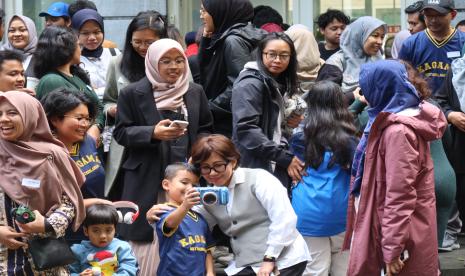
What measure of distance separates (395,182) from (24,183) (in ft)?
7.24

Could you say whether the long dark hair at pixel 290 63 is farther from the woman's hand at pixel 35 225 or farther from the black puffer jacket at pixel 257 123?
the woman's hand at pixel 35 225

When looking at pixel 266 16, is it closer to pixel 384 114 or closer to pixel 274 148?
pixel 274 148

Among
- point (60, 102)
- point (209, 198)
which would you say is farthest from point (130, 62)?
point (209, 198)

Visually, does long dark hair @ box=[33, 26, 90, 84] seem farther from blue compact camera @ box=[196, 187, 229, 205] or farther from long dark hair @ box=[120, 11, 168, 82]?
blue compact camera @ box=[196, 187, 229, 205]

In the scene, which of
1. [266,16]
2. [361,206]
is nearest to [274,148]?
[361,206]

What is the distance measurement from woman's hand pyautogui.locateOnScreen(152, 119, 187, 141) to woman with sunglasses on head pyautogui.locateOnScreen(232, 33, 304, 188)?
1.85 ft

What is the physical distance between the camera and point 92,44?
973 cm

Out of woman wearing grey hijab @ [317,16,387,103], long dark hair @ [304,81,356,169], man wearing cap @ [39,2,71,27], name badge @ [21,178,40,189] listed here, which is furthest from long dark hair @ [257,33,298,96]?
man wearing cap @ [39,2,71,27]

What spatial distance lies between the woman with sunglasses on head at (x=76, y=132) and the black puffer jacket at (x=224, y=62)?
4.45 feet

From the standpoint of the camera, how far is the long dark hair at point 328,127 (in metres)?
8.02

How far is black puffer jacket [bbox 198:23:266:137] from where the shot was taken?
8.78 meters

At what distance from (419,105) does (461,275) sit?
238 centimetres

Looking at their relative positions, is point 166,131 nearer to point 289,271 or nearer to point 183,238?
point 183,238

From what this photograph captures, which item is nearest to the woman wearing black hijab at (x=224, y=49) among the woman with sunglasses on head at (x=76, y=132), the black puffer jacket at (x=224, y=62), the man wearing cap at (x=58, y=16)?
the black puffer jacket at (x=224, y=62)
